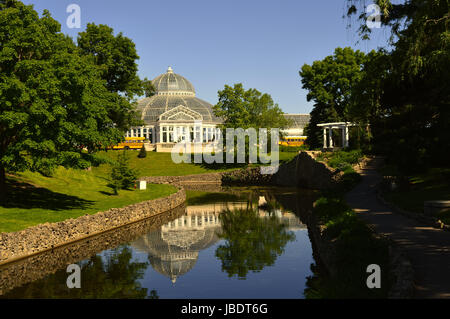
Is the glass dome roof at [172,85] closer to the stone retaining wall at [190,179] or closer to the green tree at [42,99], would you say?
the stone retaining wall at [190,179]

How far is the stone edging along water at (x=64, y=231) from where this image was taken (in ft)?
65.4

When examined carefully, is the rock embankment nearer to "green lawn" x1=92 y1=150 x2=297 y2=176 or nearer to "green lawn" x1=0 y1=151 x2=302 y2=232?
"green lawn" x1=92 y1=150 x2=297 y2=176

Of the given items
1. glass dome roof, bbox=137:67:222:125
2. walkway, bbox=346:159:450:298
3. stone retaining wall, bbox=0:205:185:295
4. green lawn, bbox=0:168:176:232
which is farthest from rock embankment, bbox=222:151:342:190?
glass dome roof, bbox=137:67:222:125

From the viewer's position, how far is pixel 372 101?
20.8 meters

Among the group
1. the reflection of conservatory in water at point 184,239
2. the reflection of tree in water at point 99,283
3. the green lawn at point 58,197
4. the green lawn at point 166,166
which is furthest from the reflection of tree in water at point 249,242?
the green lawn at point 166,166

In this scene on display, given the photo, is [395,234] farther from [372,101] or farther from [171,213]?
[171,213]

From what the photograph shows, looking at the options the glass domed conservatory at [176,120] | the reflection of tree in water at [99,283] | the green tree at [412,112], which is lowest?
the reflection of tree in water at [99,283]

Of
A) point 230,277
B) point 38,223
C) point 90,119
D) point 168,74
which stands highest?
point 168,74

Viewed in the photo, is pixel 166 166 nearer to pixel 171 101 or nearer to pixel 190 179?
pixel 190 179

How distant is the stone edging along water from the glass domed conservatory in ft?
219

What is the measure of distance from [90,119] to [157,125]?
261 ft

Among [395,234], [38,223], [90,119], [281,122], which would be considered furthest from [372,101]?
[281,122]

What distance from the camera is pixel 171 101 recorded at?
373 ft

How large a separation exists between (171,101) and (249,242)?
91557 mm
